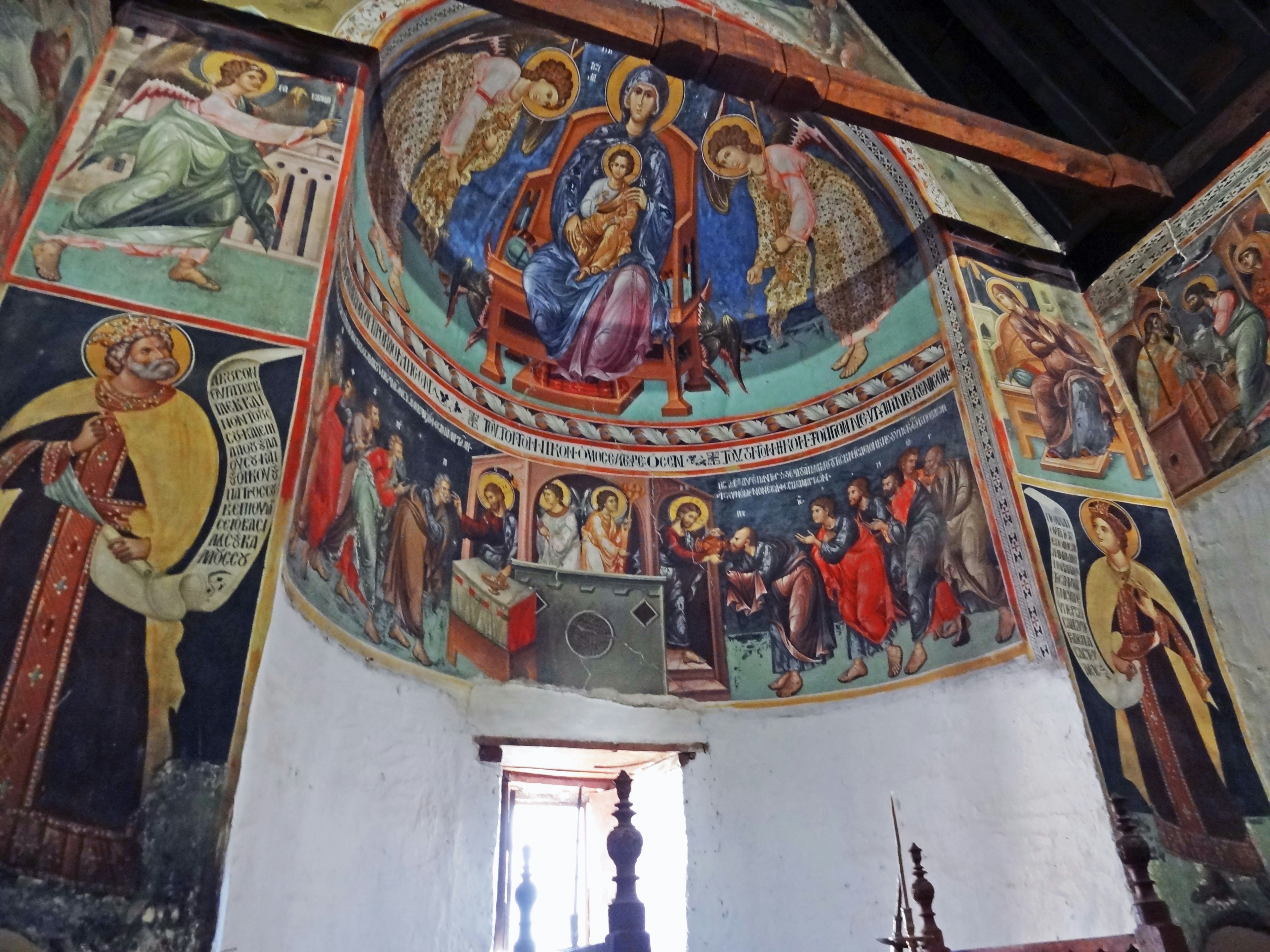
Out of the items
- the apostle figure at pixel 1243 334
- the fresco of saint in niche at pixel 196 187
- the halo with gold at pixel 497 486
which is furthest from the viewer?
the halo with gold at pixel 497 486

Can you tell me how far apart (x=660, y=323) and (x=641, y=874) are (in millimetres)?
4699

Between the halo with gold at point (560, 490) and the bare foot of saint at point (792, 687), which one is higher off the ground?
the halo with gold at point (560, 490)

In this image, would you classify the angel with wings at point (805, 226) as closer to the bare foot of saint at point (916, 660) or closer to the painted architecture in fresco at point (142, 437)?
the bare foot of saint at point (916, 660)

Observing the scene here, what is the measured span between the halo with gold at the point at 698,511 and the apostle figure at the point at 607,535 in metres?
0.41

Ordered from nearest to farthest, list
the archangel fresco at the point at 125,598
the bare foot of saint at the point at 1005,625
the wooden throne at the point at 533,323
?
the archangel fresco at the point at 125,598 < the bare foot of saint at the point at 1005,625 < the wooden throne at the point at 533,323

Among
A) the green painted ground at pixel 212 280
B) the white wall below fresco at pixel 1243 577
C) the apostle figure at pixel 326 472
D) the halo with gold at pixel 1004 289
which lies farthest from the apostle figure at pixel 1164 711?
the green painted ground at pixel 212 280

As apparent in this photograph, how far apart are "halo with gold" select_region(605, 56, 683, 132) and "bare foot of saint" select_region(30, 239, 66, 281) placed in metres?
4.84

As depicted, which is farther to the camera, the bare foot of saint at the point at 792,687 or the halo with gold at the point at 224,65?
the bare foot of saint at the point at 792,687

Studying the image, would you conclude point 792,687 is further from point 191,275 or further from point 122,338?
point 122,338

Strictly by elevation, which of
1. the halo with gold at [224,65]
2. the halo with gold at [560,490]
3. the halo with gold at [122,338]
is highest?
the halo with gold at [224,65]

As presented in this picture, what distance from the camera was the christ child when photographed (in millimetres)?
8367

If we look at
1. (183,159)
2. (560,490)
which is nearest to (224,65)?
(183,159)

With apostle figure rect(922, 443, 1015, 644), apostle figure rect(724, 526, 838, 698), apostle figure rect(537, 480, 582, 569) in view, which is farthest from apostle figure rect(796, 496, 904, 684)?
apostle figure rect(537, 480, 582, 569)

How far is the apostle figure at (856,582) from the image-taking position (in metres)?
7.24
